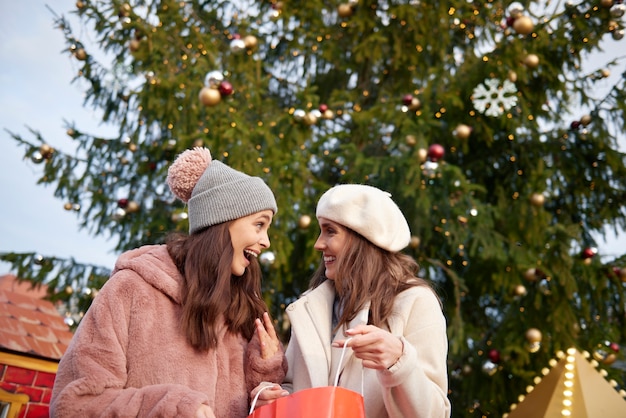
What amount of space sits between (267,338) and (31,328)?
2.78m

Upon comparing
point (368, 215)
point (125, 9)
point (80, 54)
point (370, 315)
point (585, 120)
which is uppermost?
point (585, 120)

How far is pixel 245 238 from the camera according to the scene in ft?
8.00

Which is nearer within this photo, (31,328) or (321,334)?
(321,334)

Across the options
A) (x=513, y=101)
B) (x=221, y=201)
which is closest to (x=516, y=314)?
(x=513, y=101)

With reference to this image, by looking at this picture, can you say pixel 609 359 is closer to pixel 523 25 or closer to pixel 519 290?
pixel 519 290

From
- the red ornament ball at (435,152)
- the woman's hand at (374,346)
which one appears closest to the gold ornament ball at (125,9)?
the red ornament ball at (435,152)

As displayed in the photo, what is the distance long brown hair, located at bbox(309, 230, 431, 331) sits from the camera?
238 centimetres

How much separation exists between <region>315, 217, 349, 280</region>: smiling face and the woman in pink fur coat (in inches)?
9.0

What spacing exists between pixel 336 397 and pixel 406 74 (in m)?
5.56

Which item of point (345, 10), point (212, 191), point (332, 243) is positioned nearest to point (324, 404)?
point (332, 243)

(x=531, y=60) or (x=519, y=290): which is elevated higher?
(x=531, y=60)

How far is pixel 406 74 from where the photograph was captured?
22.8 ft

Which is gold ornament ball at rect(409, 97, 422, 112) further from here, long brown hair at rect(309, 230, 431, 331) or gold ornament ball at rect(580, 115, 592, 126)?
long brown hair at rect(309, 230, 431, 331)

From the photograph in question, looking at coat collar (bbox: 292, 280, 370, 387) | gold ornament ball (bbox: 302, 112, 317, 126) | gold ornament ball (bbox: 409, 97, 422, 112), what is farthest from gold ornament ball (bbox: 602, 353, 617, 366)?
coat collar (bbox: 292, 280, 370, 387)
